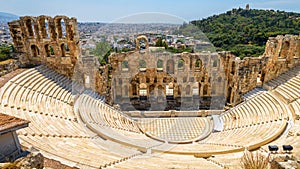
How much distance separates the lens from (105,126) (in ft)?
44.7

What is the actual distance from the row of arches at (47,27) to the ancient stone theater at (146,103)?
85 millimetres

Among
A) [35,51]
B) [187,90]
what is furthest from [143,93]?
[35,51]

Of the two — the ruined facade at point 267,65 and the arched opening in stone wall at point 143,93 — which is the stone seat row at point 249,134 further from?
the arched opening in stone wall at point 143,93

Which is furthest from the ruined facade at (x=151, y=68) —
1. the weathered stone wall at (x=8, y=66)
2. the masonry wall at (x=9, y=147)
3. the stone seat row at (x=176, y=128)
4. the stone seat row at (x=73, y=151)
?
the masonry wall at (x=9, y=147)

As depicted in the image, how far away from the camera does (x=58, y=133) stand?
34.9 ft

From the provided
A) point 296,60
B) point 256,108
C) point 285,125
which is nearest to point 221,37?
point 296,60

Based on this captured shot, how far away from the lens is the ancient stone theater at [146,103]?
1007cm

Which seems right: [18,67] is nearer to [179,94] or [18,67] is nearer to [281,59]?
[179,94]

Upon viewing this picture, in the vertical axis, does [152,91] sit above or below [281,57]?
below

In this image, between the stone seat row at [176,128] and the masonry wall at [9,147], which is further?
the stone seat row at [176,128]

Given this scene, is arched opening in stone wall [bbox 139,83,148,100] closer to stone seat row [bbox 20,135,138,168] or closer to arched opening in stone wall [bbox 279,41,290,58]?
stone seat row [bbox 20,135,138,168]

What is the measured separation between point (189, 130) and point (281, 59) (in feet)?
36.4

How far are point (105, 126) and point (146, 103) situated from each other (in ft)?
28.7

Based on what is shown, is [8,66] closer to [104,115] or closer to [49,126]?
[49,126]
